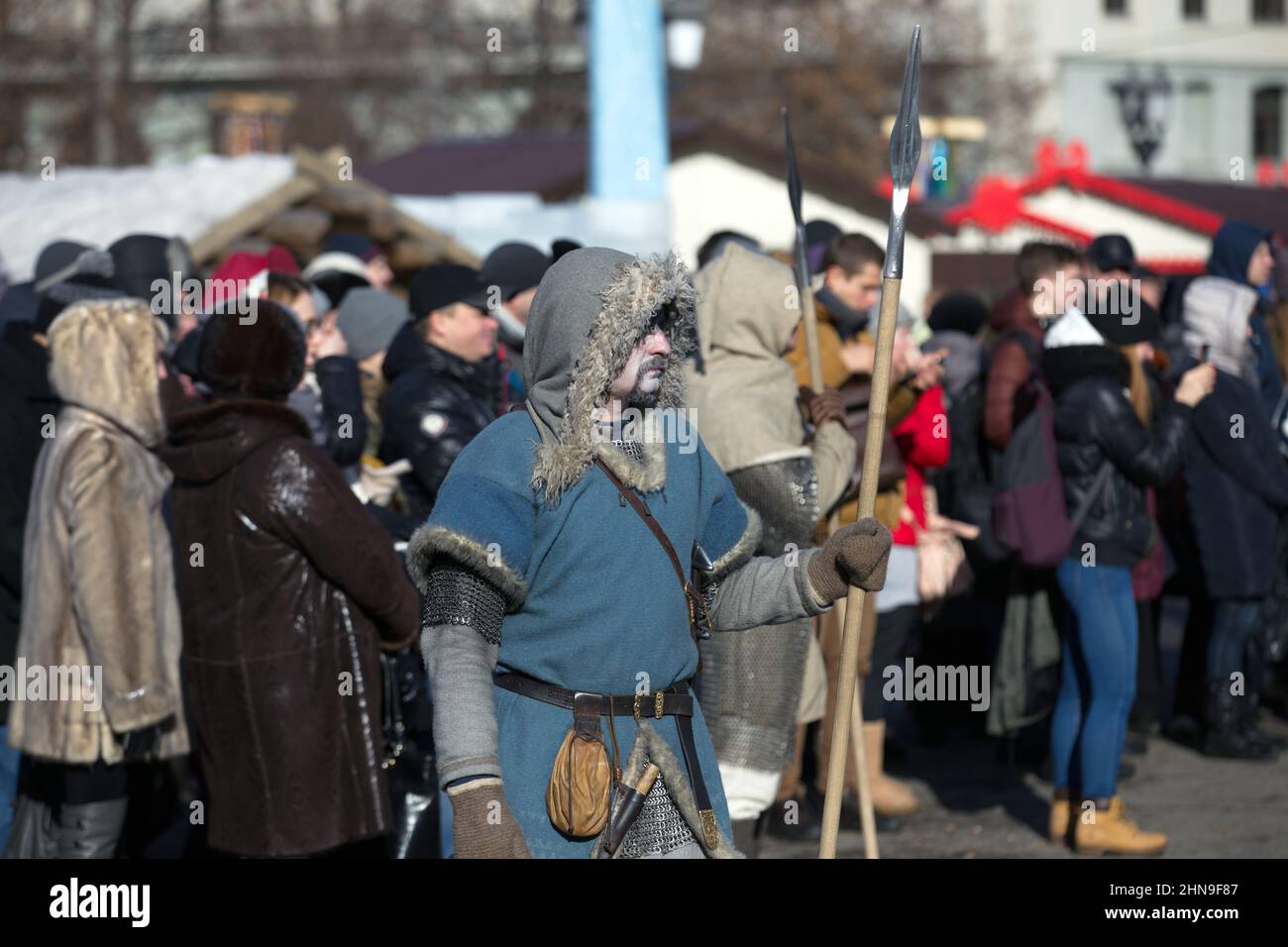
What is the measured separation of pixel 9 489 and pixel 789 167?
2.65m

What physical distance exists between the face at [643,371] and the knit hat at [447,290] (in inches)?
106

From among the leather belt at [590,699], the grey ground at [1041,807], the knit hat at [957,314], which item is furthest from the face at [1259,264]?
the leather belt at [590,699]

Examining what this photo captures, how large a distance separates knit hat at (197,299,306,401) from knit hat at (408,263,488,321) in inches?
43.3

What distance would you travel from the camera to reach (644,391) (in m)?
4.00

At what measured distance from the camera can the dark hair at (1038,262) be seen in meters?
8.23

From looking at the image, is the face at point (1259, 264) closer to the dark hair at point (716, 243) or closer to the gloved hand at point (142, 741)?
the dark hair at point (716, 243)

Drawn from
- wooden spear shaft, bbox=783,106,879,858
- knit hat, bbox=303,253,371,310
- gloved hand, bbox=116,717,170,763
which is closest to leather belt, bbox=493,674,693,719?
wooden spear shaft, bbox=783,106,879,858

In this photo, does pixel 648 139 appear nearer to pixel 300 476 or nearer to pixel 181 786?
pixel 181 786

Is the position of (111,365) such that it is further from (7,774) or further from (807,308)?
(807,308)

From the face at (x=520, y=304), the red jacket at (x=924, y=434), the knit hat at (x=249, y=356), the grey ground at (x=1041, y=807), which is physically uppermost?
the face at (x=520, y=304)

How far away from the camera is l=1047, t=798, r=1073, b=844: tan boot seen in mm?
7359

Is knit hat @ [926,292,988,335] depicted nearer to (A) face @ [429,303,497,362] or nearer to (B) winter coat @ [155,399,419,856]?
(A) face @ [429,303,497,362]

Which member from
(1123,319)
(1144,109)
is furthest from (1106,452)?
(1144,109)
